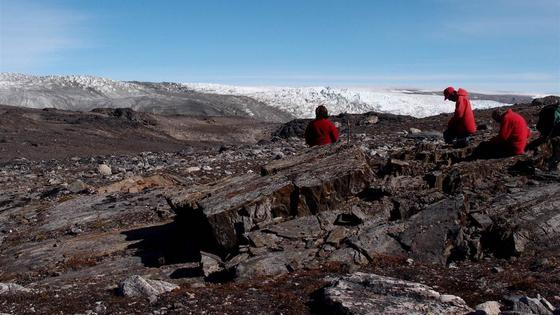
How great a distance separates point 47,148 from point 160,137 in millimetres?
8960

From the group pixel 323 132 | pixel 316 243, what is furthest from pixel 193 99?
pixel 316 243

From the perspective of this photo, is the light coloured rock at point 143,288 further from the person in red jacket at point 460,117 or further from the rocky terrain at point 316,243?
the person in red jacket at point 460,117

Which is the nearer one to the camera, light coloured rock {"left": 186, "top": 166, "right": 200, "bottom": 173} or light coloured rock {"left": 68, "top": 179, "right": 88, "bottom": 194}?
light coloured rock {"left": 68, "top": 179, "right": 88, "bottom": 194}

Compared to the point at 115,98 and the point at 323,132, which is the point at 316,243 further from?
the point at 115,98

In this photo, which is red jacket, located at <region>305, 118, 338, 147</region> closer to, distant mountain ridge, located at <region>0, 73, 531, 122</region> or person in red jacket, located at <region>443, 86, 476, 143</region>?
person in red jacket, located at <region>443, 86, 476, 143</region>

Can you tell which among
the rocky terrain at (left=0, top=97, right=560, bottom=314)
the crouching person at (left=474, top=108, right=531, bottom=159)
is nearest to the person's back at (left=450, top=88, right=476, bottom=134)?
the rocky terrain at (left=0, top=97, right=560, bottom=314)

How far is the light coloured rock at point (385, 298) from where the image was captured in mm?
6562

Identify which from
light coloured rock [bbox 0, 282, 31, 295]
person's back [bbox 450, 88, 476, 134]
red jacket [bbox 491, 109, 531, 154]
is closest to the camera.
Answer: light coloured rock [bbox 0, 282, 31, 295]

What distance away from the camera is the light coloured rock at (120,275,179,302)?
751 cm

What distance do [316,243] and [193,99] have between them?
5636 centimetres

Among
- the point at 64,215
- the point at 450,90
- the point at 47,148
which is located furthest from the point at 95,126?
the point at 450,90

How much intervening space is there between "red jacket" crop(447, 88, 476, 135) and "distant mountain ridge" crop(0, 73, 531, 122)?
4543 centimetres

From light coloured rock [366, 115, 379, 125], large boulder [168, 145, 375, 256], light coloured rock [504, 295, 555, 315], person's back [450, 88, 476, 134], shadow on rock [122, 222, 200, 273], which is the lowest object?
shadow on rock [122, 222, 200, 273]

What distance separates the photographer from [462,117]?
41.9 feet
